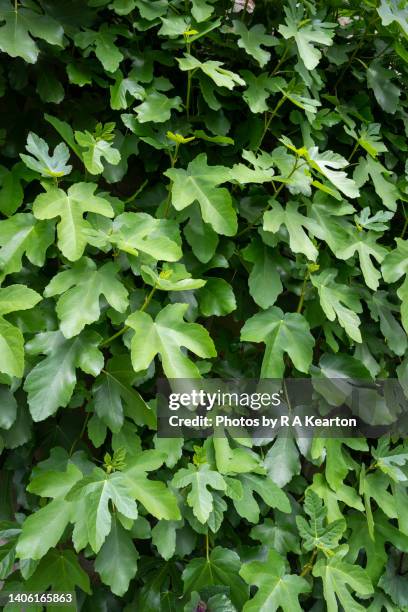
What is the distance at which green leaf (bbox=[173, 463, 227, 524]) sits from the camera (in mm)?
1203

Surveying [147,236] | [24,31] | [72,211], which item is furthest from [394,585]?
[24,31]

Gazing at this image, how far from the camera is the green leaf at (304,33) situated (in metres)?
1.34

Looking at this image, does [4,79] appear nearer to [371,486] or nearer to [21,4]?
[21,4]

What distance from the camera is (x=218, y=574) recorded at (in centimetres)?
134

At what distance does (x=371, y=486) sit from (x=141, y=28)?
129 cm

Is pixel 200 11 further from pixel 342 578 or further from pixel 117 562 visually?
pixel 342 578

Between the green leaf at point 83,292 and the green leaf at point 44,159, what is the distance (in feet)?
0.63

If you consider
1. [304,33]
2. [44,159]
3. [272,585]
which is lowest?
[272,585]

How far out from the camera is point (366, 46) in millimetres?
1628

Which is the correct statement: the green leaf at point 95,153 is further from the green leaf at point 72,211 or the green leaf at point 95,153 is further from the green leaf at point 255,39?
the green leaf at point 255,39

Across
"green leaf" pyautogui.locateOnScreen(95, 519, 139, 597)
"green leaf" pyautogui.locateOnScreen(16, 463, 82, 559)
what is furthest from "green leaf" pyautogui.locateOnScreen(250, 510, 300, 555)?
"green leaf" pyautogui.locateOnScreen(16, 463, 82, 559)

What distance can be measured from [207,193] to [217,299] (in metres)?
0.25

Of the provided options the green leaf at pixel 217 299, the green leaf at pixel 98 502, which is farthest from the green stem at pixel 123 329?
the green leaf at pixel 98 502

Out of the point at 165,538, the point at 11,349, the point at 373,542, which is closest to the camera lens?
the point at 11,349
